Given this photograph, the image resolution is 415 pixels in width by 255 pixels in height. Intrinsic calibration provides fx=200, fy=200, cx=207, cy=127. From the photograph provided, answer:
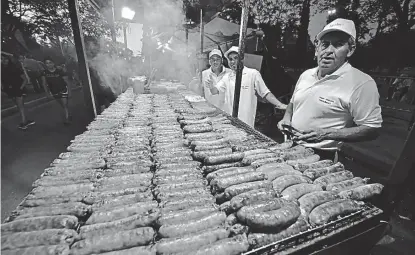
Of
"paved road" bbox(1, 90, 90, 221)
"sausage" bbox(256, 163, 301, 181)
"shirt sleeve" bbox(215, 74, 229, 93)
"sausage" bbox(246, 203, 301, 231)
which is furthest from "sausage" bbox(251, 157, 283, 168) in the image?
"paved road" bbox(1, 90, 90, 221)

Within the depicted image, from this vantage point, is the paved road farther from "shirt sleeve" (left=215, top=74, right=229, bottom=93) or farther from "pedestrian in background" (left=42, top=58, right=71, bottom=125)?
"shirt sleeve" (left=215, top=74, right=229, bottom=93)

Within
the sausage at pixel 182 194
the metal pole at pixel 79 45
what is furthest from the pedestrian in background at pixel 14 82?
the sausage at pixel 182 194

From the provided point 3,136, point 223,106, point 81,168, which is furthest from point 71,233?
point 3,136

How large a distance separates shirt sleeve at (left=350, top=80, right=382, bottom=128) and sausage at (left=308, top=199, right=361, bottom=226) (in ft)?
6.03

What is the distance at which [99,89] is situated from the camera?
1097 cm

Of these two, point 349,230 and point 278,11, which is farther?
point 278,11

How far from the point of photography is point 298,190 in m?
2.08

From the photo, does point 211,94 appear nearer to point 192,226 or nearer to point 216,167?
point 216,167

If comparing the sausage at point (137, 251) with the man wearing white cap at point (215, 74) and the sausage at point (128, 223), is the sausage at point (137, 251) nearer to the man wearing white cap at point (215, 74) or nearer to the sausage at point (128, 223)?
the sausage at point (128, 223)

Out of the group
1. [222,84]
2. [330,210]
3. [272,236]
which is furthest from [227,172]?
[222,84]

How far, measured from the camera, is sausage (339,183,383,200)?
2.07 meters

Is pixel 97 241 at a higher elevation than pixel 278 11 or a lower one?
lower

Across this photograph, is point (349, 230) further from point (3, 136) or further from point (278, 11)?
point (278, 11)

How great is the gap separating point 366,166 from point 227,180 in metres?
6.24
